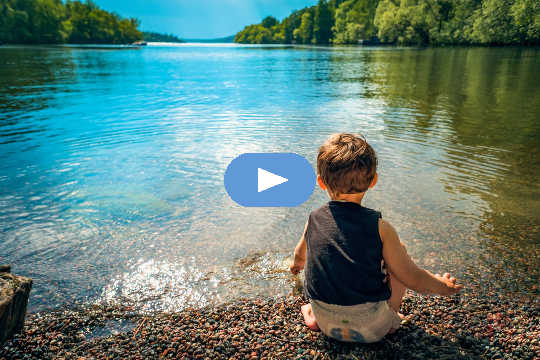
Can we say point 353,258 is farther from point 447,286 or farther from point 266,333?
point 266,333

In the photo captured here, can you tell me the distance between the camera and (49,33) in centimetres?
12212

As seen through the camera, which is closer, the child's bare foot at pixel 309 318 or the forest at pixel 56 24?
the child's bare foot at pixel 309 318

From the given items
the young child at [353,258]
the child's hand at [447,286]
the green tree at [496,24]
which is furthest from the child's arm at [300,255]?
the green tree at [496,24]

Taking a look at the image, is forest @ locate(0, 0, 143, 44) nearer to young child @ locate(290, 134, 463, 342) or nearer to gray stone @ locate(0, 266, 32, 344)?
gray stone @ locate(0, 266, 32, 344)

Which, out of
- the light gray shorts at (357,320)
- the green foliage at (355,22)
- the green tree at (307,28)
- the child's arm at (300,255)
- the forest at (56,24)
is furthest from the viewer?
the green tree at (307,28)

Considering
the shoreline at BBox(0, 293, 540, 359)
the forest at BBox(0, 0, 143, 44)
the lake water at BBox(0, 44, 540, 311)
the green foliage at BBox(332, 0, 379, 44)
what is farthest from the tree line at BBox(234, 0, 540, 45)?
the forest at BBox(0, 0, 143, 44)

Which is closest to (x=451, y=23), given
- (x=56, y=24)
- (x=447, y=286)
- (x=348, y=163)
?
(x=447, y=286)

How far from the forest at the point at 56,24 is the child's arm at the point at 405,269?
143942 mm

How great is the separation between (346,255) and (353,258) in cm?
6

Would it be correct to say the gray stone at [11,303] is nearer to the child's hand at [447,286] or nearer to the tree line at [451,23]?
the child's hand at [447,286]

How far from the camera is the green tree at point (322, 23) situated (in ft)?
577

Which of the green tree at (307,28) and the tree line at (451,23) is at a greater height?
the green tree at (307,28)

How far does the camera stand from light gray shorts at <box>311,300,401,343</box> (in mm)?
2725

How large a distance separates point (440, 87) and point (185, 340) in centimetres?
2101
